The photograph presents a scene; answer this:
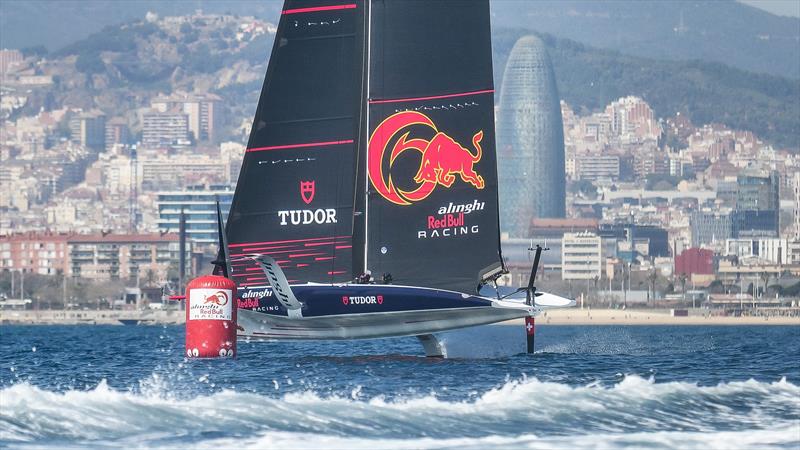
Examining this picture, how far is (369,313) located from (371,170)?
248 cm

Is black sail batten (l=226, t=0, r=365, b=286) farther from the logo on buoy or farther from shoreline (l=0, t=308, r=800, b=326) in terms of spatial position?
shoreline (l=0, t=308, r=800, b=326)

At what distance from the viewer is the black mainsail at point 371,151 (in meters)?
33.5

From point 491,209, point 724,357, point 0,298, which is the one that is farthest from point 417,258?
point 0,298

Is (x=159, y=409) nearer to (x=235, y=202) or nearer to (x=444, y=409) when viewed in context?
(x=444, y=409)

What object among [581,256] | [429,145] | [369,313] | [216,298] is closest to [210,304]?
[216,298]

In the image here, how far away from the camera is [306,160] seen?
33625 millimetres

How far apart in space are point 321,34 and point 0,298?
Result: 12515cm

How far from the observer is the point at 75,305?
15888 cm

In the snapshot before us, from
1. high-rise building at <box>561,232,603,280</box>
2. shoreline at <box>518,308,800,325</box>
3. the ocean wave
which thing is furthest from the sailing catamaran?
high-rise building at <box>561,232,603,280</box>

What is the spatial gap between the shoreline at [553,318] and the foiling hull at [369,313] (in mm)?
100425

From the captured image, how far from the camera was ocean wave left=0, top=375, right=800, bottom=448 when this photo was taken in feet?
69.6

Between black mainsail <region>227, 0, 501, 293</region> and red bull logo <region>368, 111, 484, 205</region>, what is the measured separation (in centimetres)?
2

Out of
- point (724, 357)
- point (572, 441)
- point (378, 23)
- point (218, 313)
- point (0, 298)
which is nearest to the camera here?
point (572, 441)

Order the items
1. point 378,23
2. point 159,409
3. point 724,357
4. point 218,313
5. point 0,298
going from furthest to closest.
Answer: point 0,298
point 724,357
point 378,23
point 218,313
point 159,409
